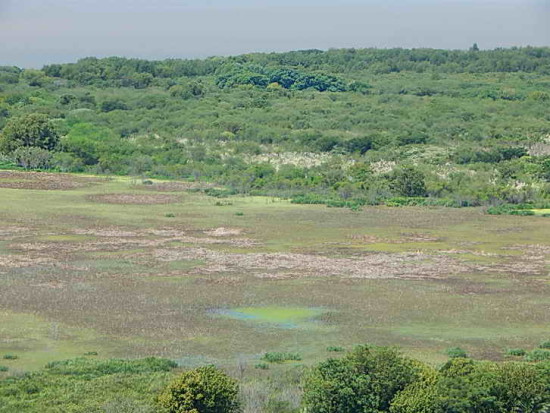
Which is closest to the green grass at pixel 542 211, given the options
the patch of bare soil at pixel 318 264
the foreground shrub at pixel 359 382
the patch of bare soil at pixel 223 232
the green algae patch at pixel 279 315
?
the patch of bare soil at pixel 318 264

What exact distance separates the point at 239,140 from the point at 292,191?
24.4 meters

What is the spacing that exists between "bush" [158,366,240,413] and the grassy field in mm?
5743

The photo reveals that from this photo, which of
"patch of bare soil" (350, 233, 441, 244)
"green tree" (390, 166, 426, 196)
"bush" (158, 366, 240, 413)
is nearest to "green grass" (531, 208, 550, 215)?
"green tree" (390, 166, 426, 196)

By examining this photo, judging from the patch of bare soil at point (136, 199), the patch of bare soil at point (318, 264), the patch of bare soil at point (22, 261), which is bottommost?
the patch of bare soil at point (22, 261)

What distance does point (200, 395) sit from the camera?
18.8 meters

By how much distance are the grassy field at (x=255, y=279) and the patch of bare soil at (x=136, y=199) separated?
18 cm

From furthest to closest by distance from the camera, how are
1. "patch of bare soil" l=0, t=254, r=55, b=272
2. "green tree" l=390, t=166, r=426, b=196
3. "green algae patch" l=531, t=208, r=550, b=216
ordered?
"green tree" l=390, t=166, r=426, b=196, "green algae patch" l=531, t=208, r=550, b=216, "patch of bare soil" l=0, t=254, r=55, b=272

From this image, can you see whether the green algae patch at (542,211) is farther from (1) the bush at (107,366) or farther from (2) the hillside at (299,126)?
(1) the bush at (107,366)

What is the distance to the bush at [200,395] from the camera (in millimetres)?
18859

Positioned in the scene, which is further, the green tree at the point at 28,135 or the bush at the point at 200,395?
the green tree at the point at 28,135

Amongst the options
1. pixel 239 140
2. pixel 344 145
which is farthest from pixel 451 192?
pixel 239 140

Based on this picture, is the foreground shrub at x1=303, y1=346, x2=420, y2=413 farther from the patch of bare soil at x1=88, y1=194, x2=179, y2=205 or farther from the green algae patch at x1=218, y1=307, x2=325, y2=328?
the patch of bare soil at x1=88, y1=194, x2=179, y2=205

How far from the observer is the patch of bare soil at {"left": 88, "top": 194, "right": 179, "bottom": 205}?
6094cm

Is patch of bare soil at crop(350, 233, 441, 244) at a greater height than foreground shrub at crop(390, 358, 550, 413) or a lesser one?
lesser
